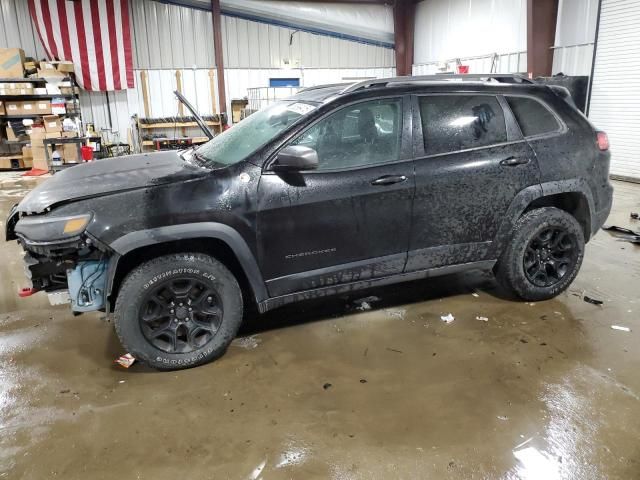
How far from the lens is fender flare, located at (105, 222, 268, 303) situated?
8.43ft

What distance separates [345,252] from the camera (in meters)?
3.01

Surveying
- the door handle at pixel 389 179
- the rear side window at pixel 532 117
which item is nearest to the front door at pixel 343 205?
the door handle at pixel 389 179

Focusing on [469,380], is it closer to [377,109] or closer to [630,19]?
[377,109]

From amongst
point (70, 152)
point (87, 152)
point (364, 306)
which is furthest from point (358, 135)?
point (70, 152)

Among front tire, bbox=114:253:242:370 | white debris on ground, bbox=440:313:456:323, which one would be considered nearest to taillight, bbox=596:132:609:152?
white debris on ground, bbox=440:313:456:323

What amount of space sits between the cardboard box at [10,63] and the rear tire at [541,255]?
1209 cm

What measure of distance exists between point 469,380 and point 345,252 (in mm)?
1058

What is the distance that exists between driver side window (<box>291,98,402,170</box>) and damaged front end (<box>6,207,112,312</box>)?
1315 mm

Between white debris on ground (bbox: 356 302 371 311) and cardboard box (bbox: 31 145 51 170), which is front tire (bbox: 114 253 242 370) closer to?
white debris on ground (bbox: 356 302 371 311)

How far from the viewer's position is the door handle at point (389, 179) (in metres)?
2.98

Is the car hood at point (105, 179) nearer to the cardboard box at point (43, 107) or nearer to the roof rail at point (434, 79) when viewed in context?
the roof rail at point (434, 79)

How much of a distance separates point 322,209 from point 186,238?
0.82m

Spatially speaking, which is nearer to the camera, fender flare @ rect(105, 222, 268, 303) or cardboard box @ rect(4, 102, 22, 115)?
fender flare @ rect(105, 222, 268, 303)

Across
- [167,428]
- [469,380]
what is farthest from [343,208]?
[167,428]
